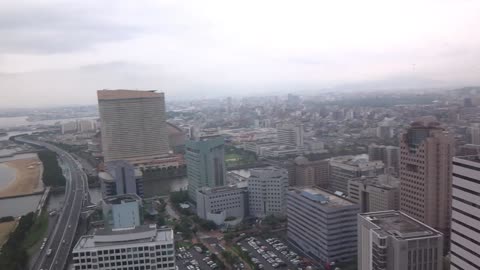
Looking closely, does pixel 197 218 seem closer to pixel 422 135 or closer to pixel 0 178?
pixel 422 135

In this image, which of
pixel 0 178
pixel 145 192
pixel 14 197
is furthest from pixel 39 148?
pixel 145 192

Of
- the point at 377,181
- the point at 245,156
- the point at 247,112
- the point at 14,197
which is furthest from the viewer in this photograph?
the point at 247,112

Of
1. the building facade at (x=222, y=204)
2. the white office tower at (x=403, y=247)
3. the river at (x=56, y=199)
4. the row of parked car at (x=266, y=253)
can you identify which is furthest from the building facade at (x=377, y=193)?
the river at (x=56, y=199)

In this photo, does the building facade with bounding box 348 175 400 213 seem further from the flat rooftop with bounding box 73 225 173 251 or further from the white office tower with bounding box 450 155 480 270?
the white office tower with bounding box 450 155 480 270

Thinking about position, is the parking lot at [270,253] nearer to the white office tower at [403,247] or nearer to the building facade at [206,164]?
the white office tower at [403,247]

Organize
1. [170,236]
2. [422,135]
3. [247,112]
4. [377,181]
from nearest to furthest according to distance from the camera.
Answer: [170,236], [422,135], [377,181], [247,112]

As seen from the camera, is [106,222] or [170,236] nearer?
[170,236]

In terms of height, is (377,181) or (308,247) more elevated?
(377,181)
